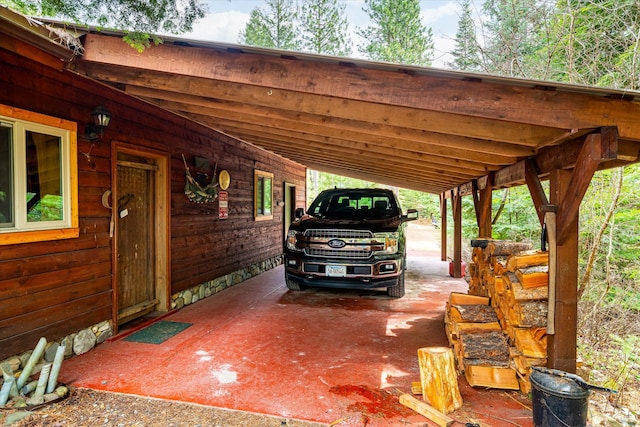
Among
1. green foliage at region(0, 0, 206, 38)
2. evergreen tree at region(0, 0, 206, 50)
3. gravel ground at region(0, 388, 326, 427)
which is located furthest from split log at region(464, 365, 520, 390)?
green foliage at region(0, 0, 206, 38)

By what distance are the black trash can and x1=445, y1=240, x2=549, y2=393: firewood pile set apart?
2.02 ft

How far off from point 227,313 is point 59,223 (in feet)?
7.51

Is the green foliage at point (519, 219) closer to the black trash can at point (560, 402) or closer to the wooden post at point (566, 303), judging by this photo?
the wooden post at point (566, 303)

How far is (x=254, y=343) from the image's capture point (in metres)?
3.68

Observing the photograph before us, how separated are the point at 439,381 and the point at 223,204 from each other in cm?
457

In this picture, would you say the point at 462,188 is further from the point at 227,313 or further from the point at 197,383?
the point at 197,383

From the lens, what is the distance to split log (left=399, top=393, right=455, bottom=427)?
2.29 metres

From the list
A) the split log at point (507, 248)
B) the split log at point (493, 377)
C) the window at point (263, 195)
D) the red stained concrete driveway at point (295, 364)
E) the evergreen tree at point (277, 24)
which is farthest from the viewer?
the evergreen tree at point (277, 24)

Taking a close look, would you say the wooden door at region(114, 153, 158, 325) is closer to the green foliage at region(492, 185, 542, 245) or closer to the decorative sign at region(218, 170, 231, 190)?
the decorative sign at region(218, 170, 231, 190)

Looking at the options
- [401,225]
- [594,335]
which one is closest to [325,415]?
[401,225]

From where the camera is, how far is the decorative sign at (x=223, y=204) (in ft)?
19.6

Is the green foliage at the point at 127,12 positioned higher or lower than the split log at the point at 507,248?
higher

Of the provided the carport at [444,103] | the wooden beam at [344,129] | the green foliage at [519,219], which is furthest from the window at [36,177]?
the green foliage at [519,219]

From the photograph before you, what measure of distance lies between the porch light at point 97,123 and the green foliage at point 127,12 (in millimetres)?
879
